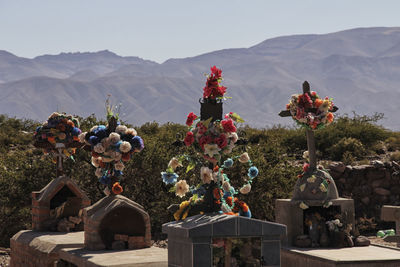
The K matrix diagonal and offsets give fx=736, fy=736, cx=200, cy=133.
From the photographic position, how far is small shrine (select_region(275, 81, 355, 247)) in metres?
16.6

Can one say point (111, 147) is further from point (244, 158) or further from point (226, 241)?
point (226, 241)

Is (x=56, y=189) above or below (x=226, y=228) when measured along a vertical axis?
above

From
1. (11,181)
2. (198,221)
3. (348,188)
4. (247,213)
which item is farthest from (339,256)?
(11,181)

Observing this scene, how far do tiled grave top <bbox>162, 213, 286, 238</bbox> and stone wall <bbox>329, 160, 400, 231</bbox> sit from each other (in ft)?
39.9

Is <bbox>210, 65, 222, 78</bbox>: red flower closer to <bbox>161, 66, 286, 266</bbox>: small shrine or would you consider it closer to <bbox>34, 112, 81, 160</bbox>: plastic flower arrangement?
<bbox>161, 66, 286, 266</bbox>: small shrine

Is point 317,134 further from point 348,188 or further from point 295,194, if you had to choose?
point 295,194

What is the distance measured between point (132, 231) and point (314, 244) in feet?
13.9

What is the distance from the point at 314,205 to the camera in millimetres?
16750

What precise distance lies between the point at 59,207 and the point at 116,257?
14.5ft

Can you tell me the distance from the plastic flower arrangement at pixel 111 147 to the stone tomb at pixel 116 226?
443 mm

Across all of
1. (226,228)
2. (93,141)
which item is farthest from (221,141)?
(93,141)

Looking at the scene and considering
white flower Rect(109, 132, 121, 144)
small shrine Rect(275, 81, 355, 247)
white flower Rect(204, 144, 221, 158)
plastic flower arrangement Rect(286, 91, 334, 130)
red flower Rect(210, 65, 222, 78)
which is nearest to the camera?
white flower Rect(204, 144, 221, 158)

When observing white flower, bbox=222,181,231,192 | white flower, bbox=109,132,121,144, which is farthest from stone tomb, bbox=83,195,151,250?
white flower, bbox=222,181,231,192

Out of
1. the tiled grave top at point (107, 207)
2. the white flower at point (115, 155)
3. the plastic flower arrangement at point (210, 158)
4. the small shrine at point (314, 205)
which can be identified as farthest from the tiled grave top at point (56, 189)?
the plastic flower arrangement at point (210, 158)
